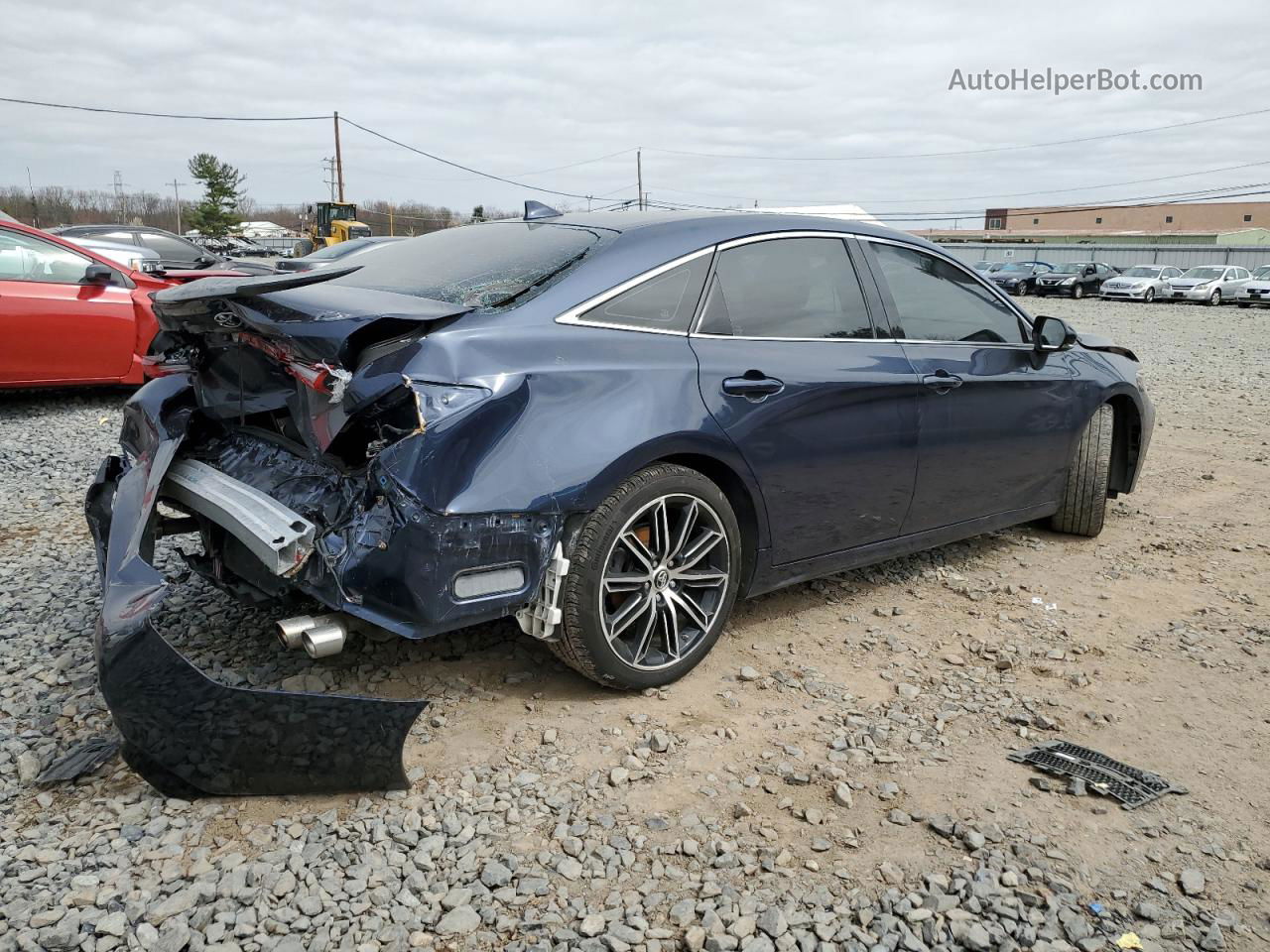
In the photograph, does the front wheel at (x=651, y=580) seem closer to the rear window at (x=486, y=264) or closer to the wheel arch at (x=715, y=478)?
the wheel arch at (x=715, y=478)

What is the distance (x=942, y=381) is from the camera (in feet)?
12.9

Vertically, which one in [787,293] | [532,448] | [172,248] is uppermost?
[172,248]

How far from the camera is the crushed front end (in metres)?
2.43

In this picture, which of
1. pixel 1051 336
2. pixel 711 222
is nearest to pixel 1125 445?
pixel 1051 336

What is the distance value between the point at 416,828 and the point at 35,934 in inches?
33.2

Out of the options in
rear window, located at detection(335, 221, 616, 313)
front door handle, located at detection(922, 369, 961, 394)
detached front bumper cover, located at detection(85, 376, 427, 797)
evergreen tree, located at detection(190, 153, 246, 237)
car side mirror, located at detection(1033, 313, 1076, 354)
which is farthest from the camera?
evergreen tree, located at detection(190, 153, 246, 237)

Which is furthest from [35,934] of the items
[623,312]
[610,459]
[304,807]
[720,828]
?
[623,312]

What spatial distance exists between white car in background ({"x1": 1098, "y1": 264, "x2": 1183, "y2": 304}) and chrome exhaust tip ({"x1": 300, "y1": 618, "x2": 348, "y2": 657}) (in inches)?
1335

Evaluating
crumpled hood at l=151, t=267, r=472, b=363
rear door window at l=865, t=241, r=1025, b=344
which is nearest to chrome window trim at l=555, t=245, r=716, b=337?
crumpled hood at l=151, t=267, r=472, b=363

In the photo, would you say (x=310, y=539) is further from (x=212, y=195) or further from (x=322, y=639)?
(x=212, y=195)

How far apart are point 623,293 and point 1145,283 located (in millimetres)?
33339

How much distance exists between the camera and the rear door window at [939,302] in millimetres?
3980

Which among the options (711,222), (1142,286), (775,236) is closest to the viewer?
(711,222)

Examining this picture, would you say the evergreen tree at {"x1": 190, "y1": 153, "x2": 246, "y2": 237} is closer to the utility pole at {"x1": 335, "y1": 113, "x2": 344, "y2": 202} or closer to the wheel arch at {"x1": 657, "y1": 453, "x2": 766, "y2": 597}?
the utility pole at {"x1": 335, "y1": 113, "x2": 344, "y2": 202}
